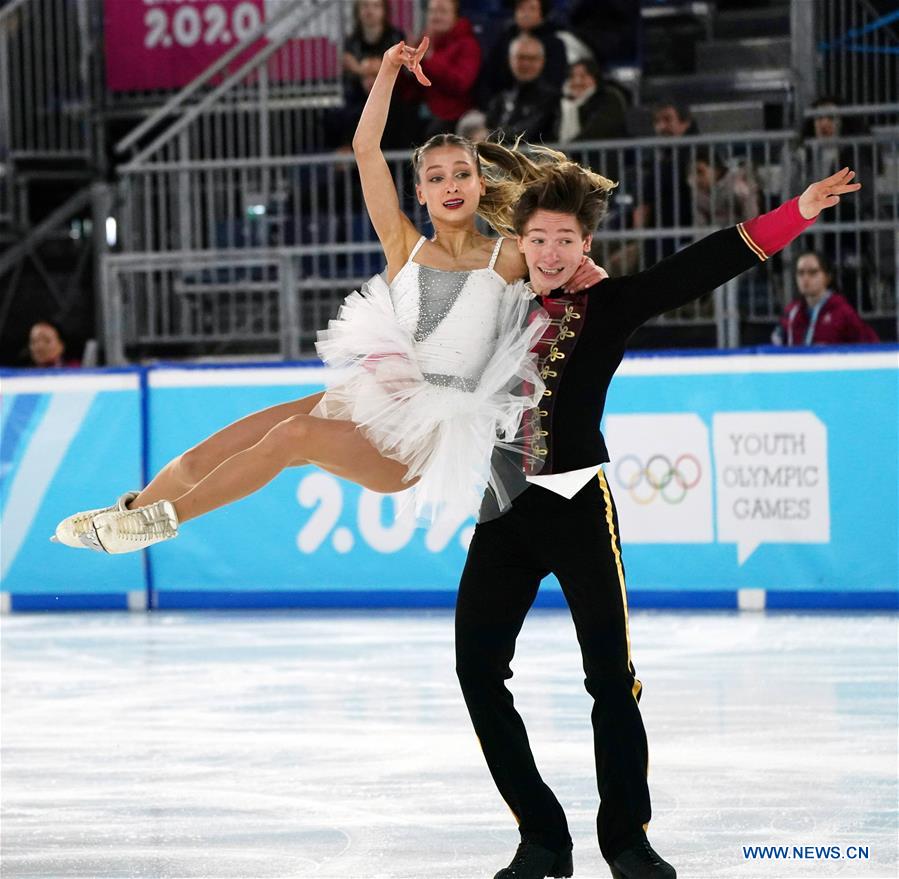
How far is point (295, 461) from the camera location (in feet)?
13.9

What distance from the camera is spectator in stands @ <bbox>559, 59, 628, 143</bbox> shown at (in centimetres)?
1062

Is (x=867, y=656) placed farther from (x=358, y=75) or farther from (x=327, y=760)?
(x=358, y=75)

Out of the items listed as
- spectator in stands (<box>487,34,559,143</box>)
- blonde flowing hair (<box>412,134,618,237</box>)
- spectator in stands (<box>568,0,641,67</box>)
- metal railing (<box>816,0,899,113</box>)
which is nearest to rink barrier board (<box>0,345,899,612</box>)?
spectator in stands (<box>487,34,559,143</box>)

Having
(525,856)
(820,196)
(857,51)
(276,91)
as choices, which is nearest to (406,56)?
(820,196)

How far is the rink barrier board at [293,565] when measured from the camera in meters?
8.80

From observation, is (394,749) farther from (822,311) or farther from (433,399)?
(822,311)

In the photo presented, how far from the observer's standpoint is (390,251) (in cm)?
455

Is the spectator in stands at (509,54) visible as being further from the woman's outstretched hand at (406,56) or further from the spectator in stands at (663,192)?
the woman's outstretched hand at (406,56)

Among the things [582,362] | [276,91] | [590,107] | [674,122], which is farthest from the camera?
[276,91]

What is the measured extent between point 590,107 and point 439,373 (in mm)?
6744

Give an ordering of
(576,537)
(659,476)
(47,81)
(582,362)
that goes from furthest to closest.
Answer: (47,81), (659,476), (582,362), (576,537)

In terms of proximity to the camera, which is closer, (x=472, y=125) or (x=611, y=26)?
(x=472, y=125)

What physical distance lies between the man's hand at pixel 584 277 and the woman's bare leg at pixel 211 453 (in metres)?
0.90

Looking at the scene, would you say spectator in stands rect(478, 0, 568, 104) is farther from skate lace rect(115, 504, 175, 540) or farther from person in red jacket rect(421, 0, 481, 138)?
skate lace rect(115, 504, 175, 540)
